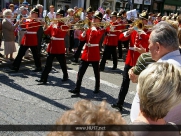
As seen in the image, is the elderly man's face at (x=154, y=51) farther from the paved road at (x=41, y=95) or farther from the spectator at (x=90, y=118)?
the paved road at (x=41, y=95)

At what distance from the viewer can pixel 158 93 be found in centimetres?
164

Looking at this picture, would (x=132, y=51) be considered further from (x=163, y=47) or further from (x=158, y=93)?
(x=158, y=93)

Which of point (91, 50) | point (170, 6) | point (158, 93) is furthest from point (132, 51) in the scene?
point (170, 6)

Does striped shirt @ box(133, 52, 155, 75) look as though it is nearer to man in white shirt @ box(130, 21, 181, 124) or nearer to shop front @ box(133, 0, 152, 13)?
man in white shirt @ box(130, 21, 181, 124)

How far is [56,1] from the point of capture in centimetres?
2059

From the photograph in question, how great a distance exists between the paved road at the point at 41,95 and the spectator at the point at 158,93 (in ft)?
8.00

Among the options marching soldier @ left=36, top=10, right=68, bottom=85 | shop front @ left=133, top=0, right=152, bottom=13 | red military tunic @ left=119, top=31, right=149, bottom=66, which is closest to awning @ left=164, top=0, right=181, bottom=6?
shop front @ left=133, top=0, right=152, bottom=13

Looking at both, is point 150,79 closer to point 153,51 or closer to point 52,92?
point 153,51

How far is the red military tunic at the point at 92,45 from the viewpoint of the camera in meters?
5.73

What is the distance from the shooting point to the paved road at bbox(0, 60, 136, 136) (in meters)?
4.38

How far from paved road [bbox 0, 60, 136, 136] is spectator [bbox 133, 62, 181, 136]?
2440 mm

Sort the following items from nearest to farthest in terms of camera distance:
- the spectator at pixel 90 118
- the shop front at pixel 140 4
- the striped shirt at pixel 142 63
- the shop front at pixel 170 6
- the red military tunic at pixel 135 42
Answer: the spectator at pixel 90 118 < the striped shirt at pixel 142 63 < the red military tunic at pixel 135 42 < the shop front at pixel 140 4 < the shop front at pixel 170 6

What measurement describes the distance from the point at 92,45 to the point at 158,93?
4289 millimetres

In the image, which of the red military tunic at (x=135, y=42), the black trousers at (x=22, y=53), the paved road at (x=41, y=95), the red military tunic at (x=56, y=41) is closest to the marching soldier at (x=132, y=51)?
the red military tunic at (x=135, y=42)
